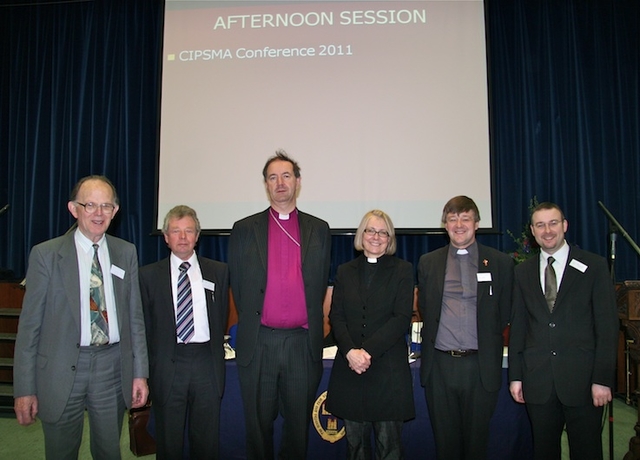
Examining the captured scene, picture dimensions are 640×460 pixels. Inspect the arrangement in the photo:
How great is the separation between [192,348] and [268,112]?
118 inches

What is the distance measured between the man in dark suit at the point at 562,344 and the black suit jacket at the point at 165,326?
157cm

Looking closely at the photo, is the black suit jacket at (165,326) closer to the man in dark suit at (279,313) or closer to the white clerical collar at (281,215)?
the man in dark suit at (279,313)

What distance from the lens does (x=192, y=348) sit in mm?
2463

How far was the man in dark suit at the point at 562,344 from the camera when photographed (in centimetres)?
227

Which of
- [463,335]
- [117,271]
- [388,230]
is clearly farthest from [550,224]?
[117,271]

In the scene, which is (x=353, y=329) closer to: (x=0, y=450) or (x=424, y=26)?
(x=0, y=450)

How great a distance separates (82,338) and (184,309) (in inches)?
20.6

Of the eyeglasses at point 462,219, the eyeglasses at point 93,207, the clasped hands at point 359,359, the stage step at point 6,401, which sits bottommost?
the stage step at point 6,401

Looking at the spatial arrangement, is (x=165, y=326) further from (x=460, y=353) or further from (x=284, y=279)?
(x=460, y=353)

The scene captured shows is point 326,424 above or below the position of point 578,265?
below

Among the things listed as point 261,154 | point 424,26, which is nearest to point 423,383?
→ point 261,154

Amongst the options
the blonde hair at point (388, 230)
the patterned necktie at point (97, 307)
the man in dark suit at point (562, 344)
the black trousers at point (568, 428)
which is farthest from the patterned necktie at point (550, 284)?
the patterned necktie at point (97, 307)

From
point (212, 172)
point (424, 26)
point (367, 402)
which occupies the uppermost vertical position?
point (424, 26)

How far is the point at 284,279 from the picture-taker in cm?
255
